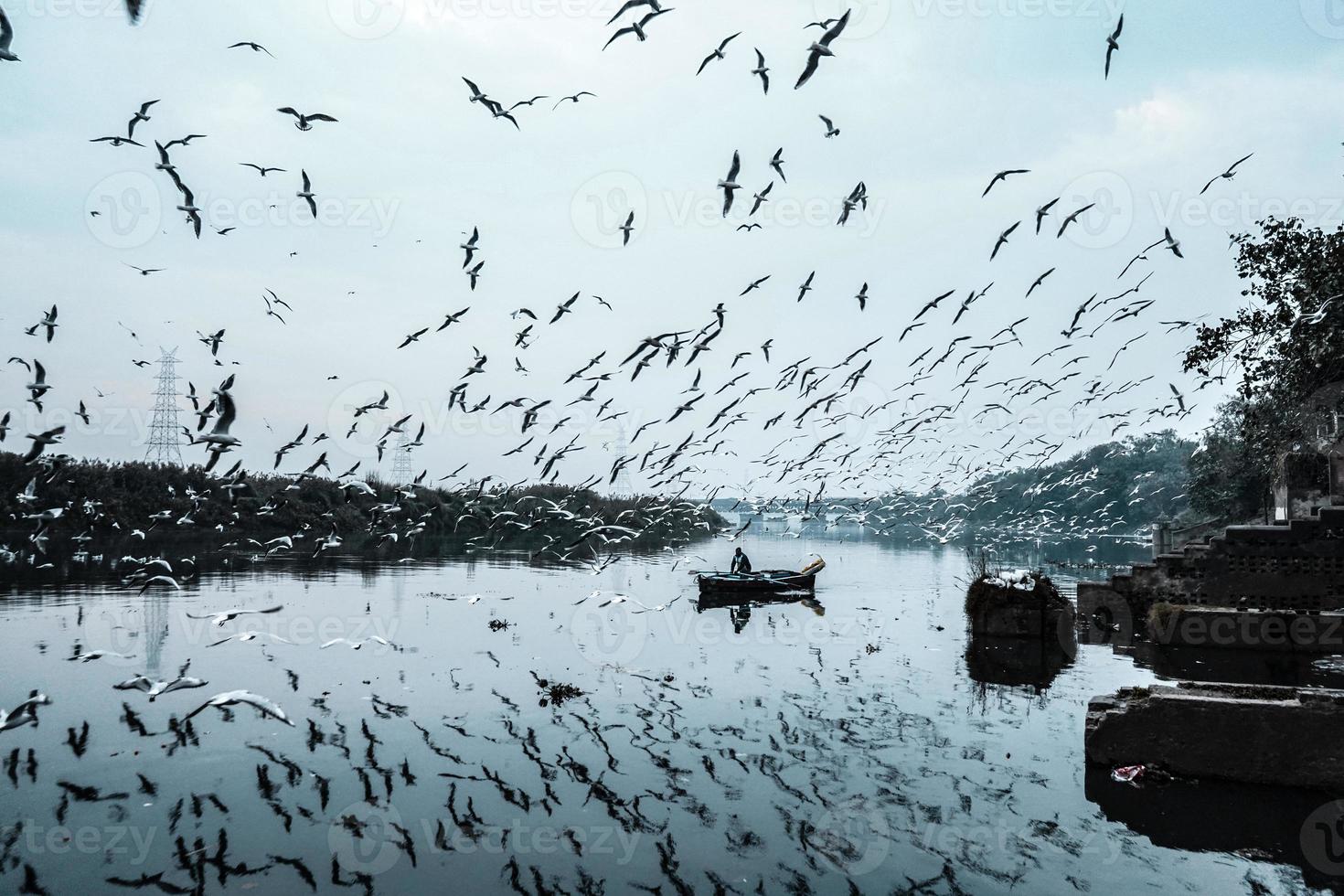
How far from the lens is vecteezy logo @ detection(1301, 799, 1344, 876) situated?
8.76 meters

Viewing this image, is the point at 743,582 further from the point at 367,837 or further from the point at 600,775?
the point at 367,837

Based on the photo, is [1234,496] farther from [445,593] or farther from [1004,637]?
[445,593]

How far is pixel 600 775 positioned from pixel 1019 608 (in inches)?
581

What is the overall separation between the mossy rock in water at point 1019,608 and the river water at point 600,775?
92 centimetres

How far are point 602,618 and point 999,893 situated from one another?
1965 centimetres

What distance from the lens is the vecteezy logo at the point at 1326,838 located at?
876cm

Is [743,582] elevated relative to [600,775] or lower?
elevated

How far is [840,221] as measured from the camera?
15375 millimetres

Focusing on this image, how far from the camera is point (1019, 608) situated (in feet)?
73.5
